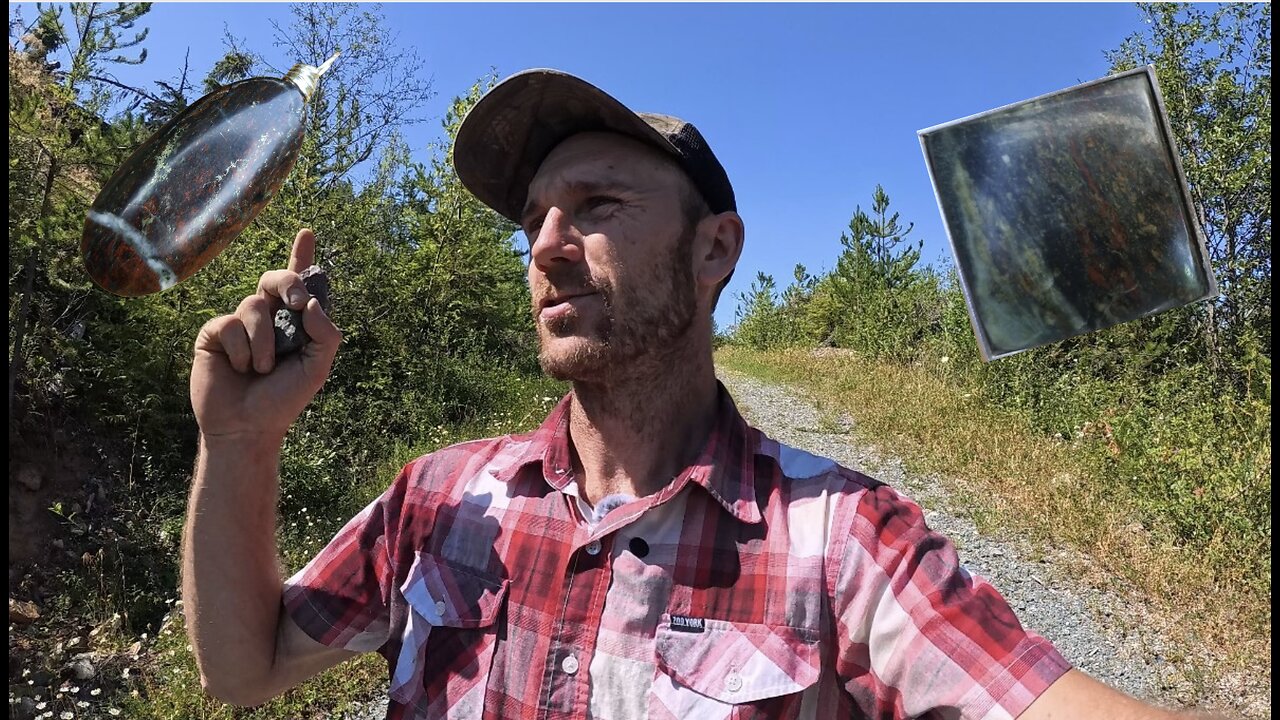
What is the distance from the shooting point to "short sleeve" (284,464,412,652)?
1.37 m

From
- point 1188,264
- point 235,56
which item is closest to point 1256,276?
point 1188,264

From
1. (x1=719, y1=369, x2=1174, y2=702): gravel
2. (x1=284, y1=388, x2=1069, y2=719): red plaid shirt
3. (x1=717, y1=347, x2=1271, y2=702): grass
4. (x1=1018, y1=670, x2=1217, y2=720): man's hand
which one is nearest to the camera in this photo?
(x1=1018, y1=670, x2=1217, y2=720): man's hand

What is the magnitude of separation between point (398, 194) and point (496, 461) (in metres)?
8.85

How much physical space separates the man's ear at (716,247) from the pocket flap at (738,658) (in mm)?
633

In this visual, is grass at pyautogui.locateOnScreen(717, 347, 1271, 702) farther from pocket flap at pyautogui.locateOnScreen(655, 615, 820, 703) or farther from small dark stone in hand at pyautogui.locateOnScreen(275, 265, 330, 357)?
small dark stone in hand at pyautogui.locateOnScreen(275, 265, 330, 357)

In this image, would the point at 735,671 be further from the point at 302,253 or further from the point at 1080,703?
the point at 302,253

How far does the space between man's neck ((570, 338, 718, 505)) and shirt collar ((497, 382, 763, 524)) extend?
0.04 m

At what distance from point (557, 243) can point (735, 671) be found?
2.55 feet

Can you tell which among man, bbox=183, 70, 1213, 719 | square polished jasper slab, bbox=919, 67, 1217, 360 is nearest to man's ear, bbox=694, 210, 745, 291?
man, bbox=183, 70, 1213, 719

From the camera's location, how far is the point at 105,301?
215 inches

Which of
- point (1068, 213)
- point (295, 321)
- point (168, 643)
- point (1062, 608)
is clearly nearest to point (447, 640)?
point (295, 321)

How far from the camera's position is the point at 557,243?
129 cm

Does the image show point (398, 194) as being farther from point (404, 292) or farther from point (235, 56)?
point (235, 56)

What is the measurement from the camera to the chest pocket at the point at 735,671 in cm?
109
